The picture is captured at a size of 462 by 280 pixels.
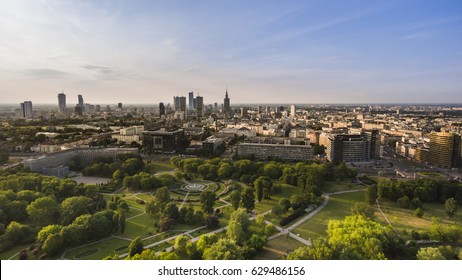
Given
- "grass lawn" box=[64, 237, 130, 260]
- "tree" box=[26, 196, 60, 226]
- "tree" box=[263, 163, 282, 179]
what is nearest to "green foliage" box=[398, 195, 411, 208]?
"tree" box=[263, 163, 282, 179]

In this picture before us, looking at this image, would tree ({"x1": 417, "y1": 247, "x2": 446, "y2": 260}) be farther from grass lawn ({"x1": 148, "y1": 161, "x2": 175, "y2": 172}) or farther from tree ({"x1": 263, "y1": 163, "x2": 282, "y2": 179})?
grass lawn ({"x1": 148, "y1": 161, "x2": 175, "y2": 172})

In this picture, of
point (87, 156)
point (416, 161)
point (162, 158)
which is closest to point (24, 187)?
point (87, 156)

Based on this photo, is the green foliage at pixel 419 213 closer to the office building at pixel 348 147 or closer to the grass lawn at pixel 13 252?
the office building at pixel 348 147

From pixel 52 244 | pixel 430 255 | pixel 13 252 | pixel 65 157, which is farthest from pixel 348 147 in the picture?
pixel 13 252

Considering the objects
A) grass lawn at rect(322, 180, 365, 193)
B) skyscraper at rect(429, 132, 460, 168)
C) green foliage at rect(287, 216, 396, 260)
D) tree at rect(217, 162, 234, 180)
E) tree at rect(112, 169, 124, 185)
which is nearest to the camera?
green foliage at rect(287, 216, 396, 260)

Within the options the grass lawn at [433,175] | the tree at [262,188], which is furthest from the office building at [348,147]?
the tree at [262,188]

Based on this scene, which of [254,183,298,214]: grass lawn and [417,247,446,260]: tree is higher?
[417,247,446,260]: tree

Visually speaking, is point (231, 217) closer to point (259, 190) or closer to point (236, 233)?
point (236, 233)

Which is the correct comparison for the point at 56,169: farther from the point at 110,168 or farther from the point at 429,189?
the point at 429,189
